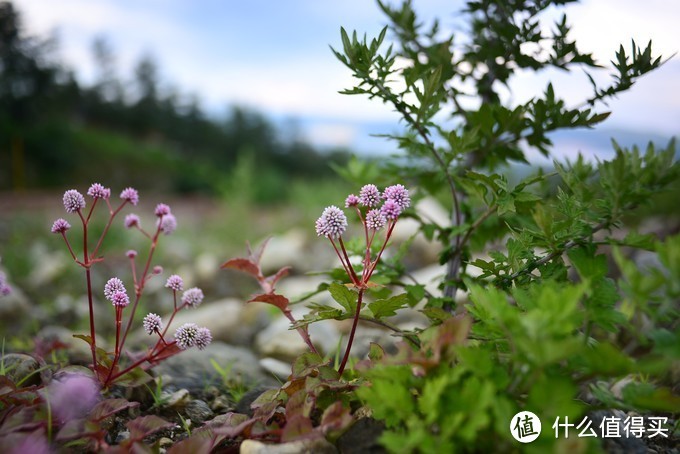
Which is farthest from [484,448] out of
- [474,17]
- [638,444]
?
[474,17]

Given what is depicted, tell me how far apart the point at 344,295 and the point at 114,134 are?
1854 centimetres

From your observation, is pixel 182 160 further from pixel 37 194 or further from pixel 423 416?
pixel 423 416

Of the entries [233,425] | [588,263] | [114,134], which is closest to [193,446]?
[233,425]

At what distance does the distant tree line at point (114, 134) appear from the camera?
11.9 m

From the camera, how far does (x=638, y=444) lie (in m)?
1.27

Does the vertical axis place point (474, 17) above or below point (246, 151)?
below

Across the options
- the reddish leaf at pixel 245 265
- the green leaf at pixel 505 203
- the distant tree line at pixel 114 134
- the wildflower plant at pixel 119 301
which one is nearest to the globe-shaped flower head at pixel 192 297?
the wildflower plant at pixel 119 301

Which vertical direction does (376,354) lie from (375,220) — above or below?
below

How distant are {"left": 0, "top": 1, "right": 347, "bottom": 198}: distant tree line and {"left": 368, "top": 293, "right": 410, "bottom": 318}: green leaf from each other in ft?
30.2

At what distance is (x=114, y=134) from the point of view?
17578 millimetres

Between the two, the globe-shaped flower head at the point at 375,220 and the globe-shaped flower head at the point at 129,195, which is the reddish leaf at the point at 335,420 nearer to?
the globe-shaped flower head at the point at 375,220

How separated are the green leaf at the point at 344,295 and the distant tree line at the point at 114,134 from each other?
9.18m

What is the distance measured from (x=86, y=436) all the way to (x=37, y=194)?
12257mm
